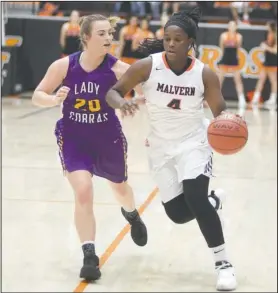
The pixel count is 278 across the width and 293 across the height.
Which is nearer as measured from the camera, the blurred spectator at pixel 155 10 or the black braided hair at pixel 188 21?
the black braided hair at pixel 188 21

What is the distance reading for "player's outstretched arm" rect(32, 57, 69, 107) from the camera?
184 cm

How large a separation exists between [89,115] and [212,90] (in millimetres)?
372

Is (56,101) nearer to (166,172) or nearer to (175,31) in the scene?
(175,31)

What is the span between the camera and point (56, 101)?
1.89 metres

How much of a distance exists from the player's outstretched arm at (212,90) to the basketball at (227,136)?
0.22 ft

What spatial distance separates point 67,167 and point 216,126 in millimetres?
740

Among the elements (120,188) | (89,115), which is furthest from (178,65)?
(120,188)

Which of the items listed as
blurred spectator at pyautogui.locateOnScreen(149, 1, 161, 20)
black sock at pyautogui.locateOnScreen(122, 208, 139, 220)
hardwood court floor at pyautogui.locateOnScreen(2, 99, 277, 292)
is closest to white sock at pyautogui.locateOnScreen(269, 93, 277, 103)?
blurred spectator at pyautogui.locateOnScreen(149, 1, 161, 20)

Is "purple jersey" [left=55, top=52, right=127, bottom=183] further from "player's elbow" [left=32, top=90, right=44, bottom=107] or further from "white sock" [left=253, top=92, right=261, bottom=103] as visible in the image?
"white sock" [left=253, top=92, right=261, bottom=103]

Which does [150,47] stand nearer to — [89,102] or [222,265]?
[89,102]

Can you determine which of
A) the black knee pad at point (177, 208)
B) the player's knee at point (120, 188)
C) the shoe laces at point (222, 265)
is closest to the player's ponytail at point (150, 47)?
the player's knee at point (120, 188)

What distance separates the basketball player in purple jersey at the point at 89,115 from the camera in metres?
1.75

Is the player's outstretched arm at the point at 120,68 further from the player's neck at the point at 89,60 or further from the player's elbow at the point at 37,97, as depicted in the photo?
the player's elbow at the point at 37,97

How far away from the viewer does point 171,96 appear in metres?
1.94
